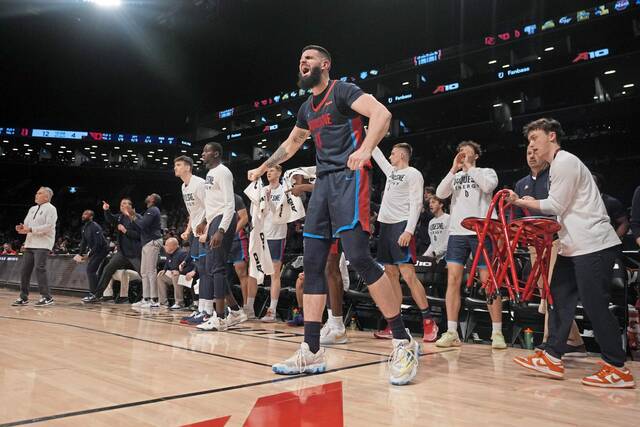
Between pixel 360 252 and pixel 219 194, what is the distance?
272cm

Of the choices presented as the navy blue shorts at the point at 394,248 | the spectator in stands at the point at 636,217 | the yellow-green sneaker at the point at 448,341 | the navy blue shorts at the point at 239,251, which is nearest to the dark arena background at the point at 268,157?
the spectator in stands at the point at 636,217

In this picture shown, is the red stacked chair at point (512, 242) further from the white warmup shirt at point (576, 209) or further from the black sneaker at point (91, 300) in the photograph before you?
the black sneaker at point (91, 300)

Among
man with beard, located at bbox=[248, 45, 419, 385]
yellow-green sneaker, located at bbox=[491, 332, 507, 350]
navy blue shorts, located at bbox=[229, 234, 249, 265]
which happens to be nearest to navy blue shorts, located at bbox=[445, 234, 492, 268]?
yellow-green sneaker, located at bbox=[491, 332, 507, 350]

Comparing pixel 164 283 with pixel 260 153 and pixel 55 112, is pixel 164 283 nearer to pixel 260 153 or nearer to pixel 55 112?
pixel 260 153

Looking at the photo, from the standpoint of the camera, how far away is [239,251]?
6547 mm

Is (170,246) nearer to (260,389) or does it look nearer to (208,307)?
(208,307)

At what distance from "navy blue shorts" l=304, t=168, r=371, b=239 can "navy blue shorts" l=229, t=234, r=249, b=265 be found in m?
3.70

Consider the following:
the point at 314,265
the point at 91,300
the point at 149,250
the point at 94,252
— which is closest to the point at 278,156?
the point at 314,265

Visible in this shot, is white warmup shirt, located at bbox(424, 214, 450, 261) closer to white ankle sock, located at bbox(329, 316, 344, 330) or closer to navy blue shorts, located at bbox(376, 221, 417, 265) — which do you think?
navy blue shorts, located at bbox(376, 221, 417, 265)

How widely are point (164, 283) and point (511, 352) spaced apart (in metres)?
5.92

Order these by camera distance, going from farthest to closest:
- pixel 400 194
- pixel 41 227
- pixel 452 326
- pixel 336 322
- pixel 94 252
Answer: pixel 94 252 → pixel 41 227 → pixel 400 194 → pixel 336 322 → pixel 452 326

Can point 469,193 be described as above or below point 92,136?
below

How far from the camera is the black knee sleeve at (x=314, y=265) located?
291cm

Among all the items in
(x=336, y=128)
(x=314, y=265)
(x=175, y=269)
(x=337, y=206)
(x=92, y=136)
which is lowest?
(x=175, y=269)
